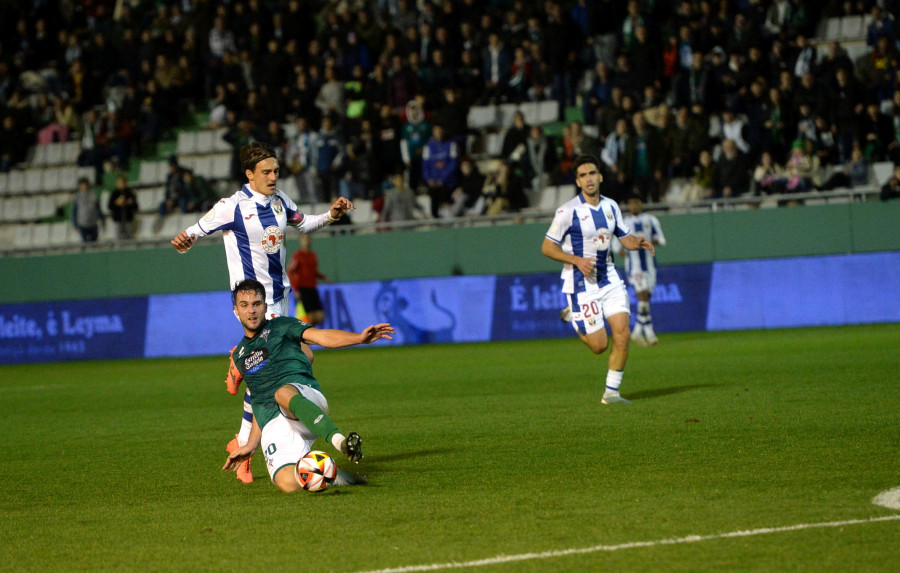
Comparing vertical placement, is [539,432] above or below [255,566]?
below

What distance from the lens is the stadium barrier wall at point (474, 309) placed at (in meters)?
20.4

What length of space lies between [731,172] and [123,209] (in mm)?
13322

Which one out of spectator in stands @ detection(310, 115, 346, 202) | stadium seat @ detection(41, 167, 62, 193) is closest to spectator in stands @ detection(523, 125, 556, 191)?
spectator in stands @ detection(310, 115, 346, 202)

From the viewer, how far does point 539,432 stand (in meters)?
9.23

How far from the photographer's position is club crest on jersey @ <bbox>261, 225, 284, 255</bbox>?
870 cm

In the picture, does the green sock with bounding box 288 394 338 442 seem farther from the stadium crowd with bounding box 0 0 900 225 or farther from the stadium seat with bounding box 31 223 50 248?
the stadium seat with bounding box 31 223 50 248

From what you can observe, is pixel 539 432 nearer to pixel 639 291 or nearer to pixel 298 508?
pixel 298 508

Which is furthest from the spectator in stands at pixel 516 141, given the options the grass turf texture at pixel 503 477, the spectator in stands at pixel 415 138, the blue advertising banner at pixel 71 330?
the grass turf texture at pixel 503 477

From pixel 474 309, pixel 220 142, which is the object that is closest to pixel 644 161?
pixel 474 309

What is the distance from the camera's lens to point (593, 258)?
11320 millimetres

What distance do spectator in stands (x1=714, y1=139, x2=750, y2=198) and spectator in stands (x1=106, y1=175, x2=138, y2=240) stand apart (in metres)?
12.9

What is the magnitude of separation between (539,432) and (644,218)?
10047 millimetres

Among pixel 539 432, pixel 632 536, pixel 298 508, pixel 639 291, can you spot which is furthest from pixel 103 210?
pixel 632 536

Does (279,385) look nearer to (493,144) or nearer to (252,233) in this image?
(252,233)
